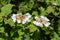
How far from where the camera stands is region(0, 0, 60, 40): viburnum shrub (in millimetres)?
2021

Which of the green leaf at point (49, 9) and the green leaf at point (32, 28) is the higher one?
the green leaf at point (49, 9)

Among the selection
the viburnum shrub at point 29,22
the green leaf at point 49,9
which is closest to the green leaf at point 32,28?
the viburnum shrub at point 29,22

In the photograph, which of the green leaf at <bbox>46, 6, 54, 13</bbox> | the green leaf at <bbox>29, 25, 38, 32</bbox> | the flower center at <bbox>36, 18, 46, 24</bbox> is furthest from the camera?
the green leaf at <bbox>46, 6, 54, 13</bbox>

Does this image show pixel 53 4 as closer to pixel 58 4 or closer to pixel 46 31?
pixel 58 4

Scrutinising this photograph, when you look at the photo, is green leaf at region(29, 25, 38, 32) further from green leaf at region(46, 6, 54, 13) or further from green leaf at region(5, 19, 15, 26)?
green leaf at region(46, 6, 54, 13)

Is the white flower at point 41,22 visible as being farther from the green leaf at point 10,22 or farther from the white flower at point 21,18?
the green leaf at point 10,22

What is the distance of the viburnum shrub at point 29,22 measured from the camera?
6.63 ft

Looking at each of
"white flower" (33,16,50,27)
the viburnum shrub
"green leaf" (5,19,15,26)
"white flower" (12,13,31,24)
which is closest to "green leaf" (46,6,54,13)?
the viburnum shrub

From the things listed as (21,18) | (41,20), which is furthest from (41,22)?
(21,18)

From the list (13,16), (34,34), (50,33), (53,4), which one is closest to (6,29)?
(13,16)

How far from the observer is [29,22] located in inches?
80.4

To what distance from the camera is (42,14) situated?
7.23ft

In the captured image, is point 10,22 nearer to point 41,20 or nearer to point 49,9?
point 41,20

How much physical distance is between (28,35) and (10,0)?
53 cm
